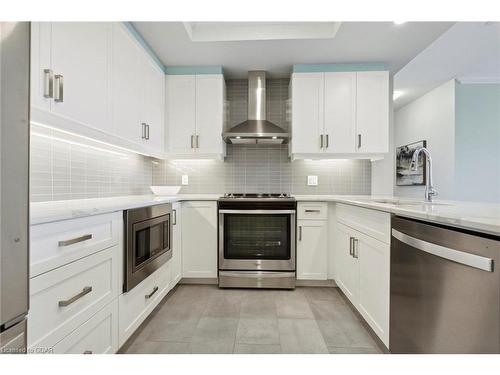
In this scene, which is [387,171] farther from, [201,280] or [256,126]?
[201,280]

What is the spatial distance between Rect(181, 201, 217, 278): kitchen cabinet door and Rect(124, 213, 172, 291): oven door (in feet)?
1.33

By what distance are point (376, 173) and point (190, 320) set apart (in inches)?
100

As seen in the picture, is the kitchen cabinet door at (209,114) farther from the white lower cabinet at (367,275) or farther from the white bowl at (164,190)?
the white lower cabinet at (367,275)

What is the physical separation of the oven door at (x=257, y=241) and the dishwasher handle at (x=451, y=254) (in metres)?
1.40

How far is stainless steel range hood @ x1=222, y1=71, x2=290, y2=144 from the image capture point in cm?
281

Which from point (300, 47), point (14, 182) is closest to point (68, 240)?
point (14, 182)

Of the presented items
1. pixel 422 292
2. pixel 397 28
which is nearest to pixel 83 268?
pixel 422 292

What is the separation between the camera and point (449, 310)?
946mm

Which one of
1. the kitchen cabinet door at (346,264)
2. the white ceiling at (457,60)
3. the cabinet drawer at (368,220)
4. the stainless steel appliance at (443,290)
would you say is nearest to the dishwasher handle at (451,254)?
the stainless steel appliance at (443,290)

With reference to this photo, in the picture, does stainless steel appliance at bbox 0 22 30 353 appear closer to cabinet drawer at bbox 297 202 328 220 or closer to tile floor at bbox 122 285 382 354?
tile floor at bbox 122 285 382 354

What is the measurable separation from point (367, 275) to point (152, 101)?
2.44 meters

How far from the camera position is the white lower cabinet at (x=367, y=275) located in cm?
150

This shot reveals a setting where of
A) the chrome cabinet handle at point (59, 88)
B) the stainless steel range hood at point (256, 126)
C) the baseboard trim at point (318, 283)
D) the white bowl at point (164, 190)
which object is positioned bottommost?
the baseboard trim at point (318, 283)

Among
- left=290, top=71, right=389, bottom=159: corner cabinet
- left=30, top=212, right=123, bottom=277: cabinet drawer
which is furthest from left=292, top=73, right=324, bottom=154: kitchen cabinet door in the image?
left=30, top=212, right=123, bottom=277: cabinet drawer
